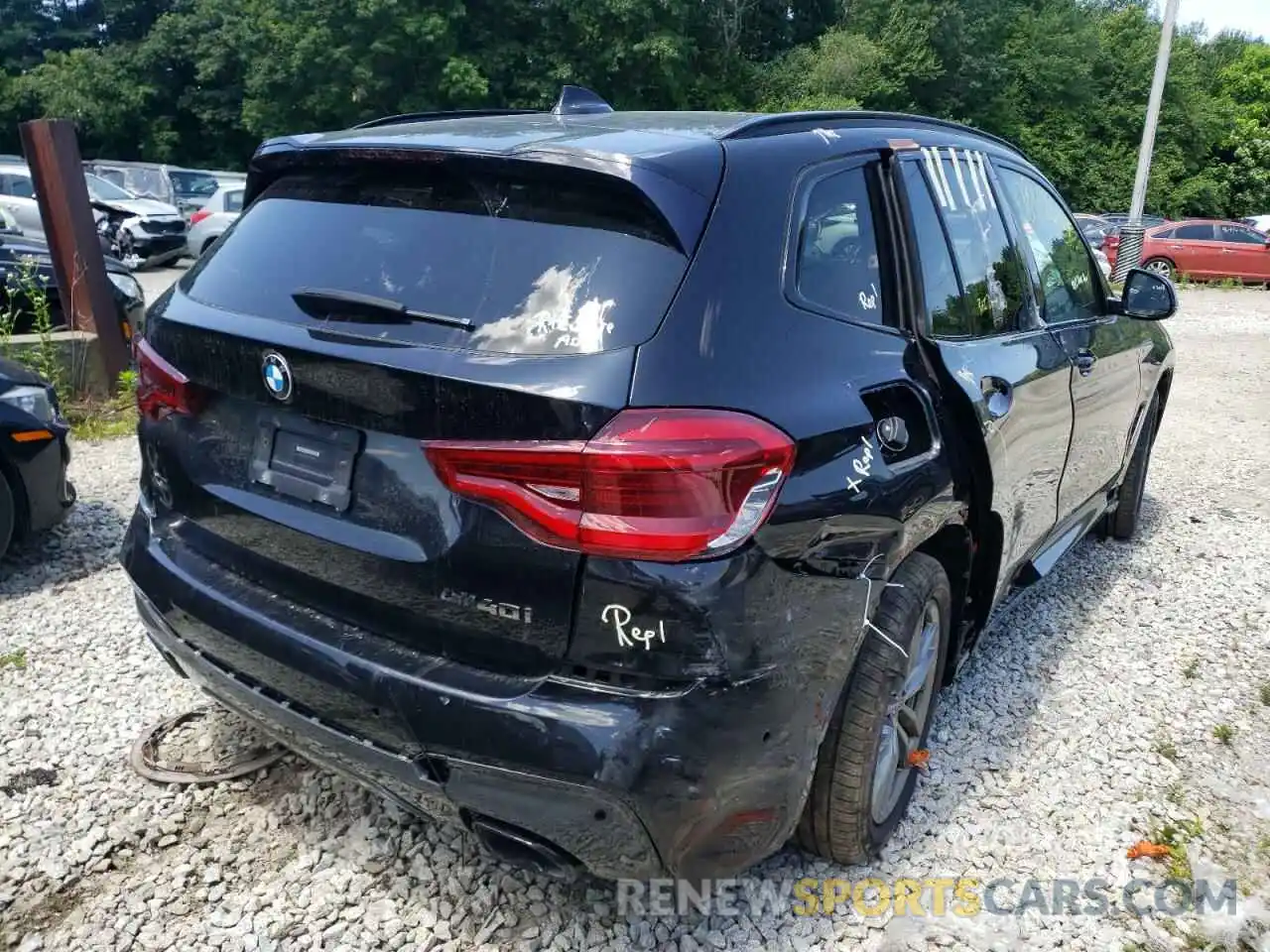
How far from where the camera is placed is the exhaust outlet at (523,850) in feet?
6.47

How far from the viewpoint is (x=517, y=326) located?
194 cm

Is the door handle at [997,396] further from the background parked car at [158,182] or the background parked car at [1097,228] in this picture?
the background parked car at [1097,228]

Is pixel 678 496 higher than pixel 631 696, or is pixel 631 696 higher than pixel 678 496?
pixel 678 496

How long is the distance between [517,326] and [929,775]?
6.61ft

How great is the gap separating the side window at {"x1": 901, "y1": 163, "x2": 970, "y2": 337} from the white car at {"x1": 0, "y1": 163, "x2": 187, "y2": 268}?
17361 mm

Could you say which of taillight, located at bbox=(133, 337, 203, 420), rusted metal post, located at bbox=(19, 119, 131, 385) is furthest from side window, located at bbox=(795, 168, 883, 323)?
rusted metal post, located at bbox=(19, 119, 131, 385)

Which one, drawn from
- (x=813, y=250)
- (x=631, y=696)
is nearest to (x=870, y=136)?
(x=813, y=250)

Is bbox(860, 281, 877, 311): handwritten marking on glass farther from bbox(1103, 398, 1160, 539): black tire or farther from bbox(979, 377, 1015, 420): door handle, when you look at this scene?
bbox(1103, 398, 1160, 539): black tire

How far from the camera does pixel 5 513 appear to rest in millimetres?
4098

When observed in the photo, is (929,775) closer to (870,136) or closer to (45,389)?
(870,136)

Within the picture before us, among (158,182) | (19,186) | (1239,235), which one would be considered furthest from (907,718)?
(1239,235)

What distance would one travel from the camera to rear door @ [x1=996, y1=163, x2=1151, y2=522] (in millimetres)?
3535

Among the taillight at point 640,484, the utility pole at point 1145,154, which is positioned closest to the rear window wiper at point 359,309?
the taillight at point 640,484

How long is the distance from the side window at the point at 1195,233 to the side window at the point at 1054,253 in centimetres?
2063
